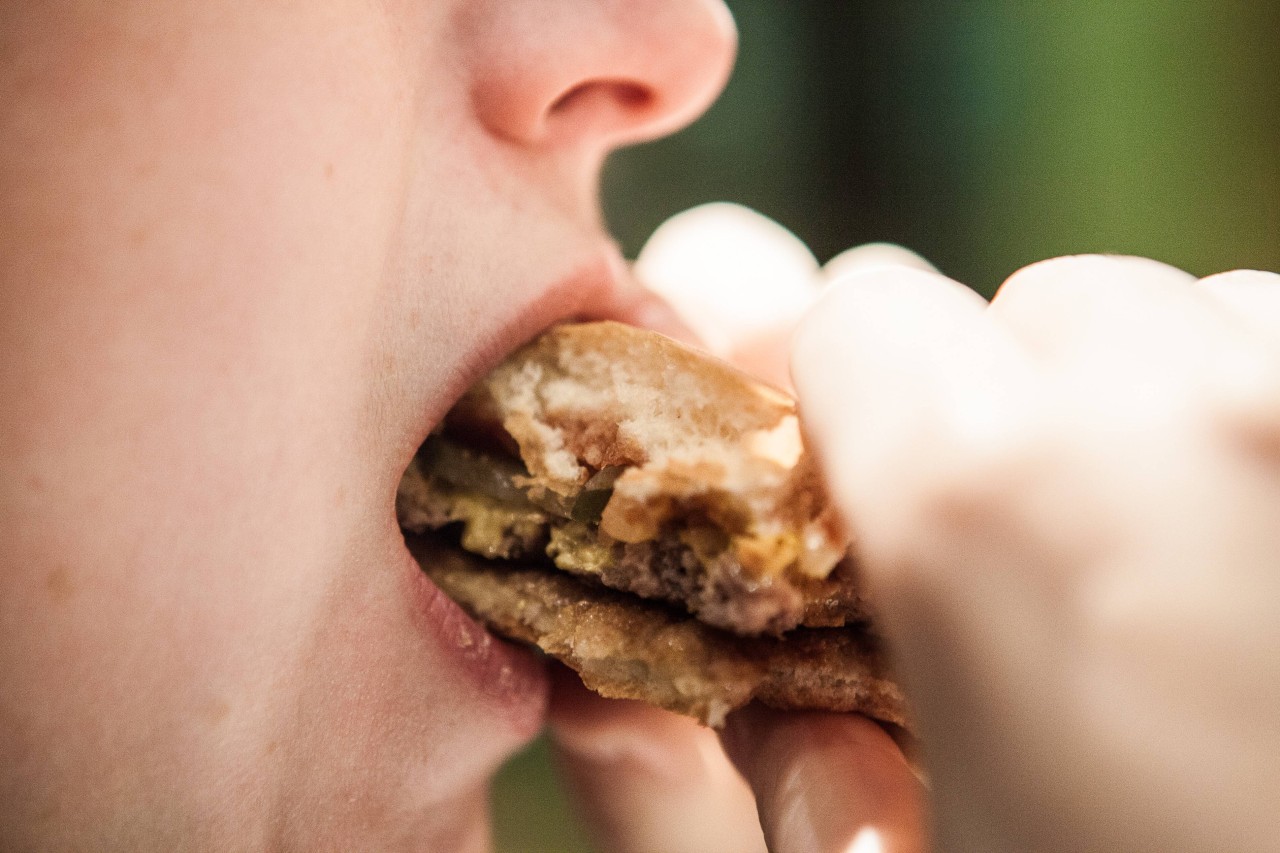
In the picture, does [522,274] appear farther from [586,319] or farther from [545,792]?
[545,792]

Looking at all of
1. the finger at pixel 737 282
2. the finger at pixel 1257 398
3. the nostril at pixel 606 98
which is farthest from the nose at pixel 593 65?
the finger at pixel 1257 398

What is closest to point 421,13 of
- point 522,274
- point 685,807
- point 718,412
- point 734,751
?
point 522,274

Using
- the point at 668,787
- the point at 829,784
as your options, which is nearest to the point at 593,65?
the point at 829,784

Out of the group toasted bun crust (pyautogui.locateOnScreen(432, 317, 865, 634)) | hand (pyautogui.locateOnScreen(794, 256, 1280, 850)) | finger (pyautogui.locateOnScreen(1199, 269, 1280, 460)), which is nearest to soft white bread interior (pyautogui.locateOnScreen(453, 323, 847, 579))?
toasted bun crust (pyautogui.locateOnScreen(432, 317, 865, 634))

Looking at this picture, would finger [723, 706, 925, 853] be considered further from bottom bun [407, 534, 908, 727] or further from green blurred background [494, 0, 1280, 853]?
green blurred background [494, 0, 1280, 853]

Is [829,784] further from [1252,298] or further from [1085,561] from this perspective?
[1252,298]

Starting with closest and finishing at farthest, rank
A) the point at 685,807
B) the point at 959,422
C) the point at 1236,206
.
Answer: the point at 959,422, the point at 685,807, the point at 1236,206
